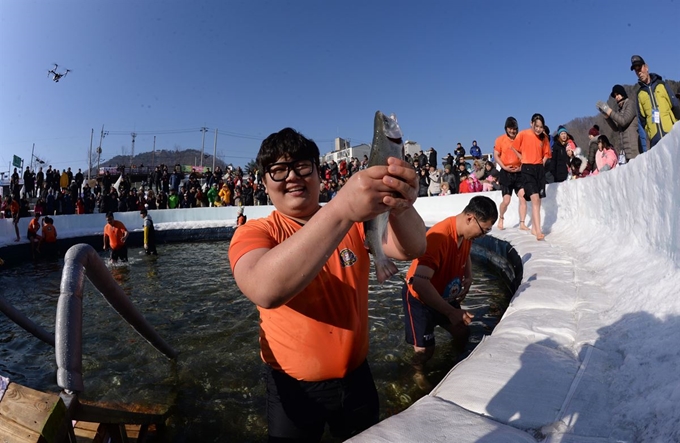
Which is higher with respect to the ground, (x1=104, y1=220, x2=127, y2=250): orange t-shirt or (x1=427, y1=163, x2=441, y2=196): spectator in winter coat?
(x1=427, y1=163, x2=441, y2=196): spectator in winter coat

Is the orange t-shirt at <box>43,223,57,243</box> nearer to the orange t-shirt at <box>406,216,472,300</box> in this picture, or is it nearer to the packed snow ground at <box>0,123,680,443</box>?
the orange t-shirt at <box>406,216,472,300</box>

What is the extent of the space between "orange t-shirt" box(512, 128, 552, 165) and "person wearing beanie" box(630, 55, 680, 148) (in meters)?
1.70

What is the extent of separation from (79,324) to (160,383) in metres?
2.51

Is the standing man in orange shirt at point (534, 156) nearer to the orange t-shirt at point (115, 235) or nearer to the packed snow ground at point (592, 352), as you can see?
the packed snow ground at point (592, 352)

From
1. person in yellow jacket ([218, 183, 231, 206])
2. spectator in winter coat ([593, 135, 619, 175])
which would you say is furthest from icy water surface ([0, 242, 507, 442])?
person in yellow jacket ([218, 183, 231, 206])

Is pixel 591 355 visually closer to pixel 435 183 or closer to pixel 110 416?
pixel 110 416

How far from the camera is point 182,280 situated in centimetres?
937

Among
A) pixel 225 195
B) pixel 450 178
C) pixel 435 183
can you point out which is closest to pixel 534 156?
pixel 450 178

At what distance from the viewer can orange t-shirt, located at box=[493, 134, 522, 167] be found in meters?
8.18

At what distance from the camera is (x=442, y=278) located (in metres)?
3.82

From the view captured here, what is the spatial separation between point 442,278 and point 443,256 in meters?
0.24

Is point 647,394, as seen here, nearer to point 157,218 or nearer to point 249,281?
point 249,281

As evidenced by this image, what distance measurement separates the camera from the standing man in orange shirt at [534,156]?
7762mm

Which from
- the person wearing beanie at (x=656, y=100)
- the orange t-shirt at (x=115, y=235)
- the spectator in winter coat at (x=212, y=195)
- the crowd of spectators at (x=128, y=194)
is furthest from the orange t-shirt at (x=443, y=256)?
the spectator in winter coat at (x=212, y=195)
